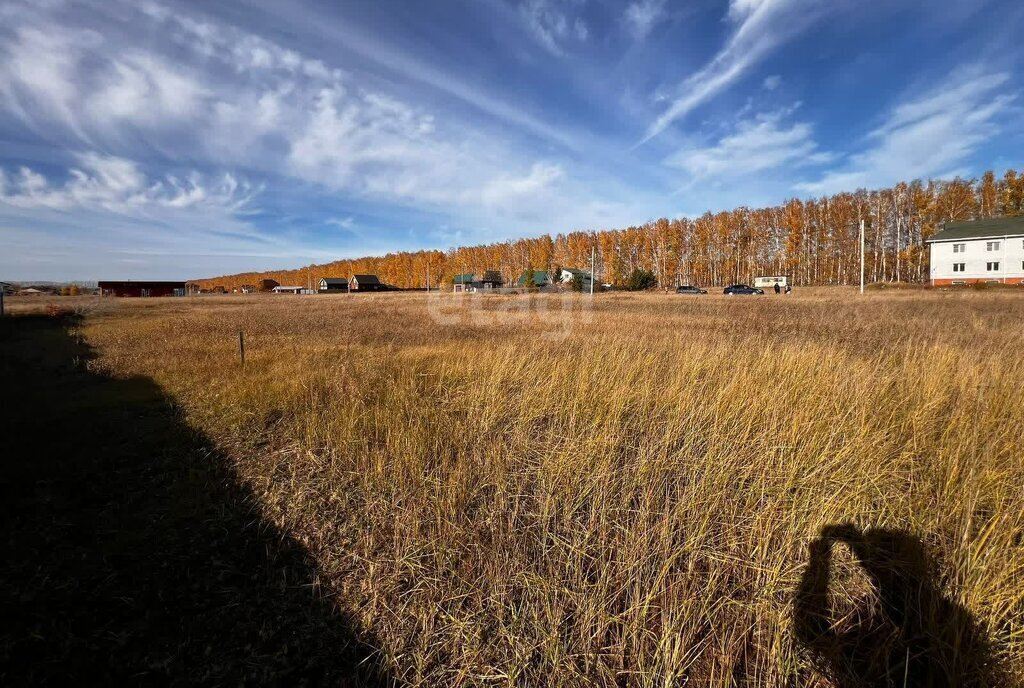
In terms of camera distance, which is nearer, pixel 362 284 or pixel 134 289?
pixel 134 289

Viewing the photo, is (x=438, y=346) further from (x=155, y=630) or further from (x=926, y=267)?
(x=926, y=267)

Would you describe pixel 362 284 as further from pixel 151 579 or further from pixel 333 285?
pixel 151 579

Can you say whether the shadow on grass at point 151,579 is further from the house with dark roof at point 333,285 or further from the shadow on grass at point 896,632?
the house with dark roof at point 333,285

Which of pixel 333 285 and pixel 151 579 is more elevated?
pixel 333 285

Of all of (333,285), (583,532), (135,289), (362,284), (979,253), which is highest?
(333,285)

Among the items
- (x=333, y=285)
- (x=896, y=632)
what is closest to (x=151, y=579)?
(x=896, y=632)

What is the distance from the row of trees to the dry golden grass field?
5703 centimetres

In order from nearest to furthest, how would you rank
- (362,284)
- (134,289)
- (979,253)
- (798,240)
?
(979,253) < (798,240) < (134,289) < (362,284)

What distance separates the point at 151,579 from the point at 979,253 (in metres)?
64.3

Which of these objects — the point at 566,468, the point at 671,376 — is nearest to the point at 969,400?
the point at 671,376

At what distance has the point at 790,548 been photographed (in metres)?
2.53

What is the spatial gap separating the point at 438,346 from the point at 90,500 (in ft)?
23.3

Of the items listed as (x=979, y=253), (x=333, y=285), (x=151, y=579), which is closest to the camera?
(x=151, y=579)

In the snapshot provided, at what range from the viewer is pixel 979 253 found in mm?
41250
